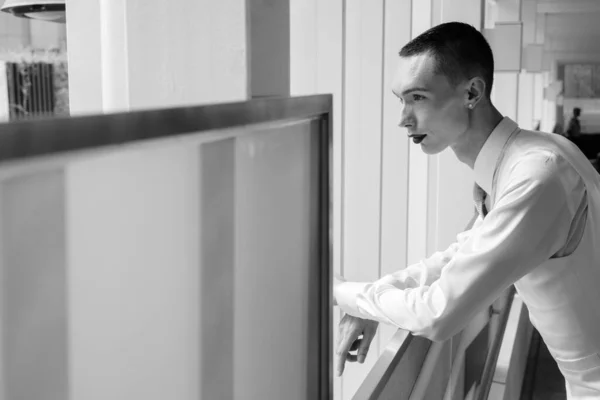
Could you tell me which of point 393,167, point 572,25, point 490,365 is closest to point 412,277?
point 490,365

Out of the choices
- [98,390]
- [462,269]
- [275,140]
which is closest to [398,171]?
[462,269]

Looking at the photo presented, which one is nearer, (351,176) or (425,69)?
(425,69)

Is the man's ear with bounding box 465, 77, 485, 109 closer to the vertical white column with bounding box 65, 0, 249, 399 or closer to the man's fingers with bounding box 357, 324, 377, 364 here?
the man's fingers with bounding box 357, 324, 377, 364

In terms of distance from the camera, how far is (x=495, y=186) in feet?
5.83

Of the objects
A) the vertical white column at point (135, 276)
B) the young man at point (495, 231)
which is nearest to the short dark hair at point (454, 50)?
the young man at point (495, 231)

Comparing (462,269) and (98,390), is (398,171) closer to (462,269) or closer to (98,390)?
(462,269)

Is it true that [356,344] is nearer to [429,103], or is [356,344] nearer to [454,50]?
[429,103]

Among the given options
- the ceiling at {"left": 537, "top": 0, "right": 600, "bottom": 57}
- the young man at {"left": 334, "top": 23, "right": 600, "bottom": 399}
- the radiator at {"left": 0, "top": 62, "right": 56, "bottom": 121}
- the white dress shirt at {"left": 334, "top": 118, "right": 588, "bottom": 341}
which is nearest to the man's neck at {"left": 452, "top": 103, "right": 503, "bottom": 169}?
the young man at {"left": 334, "top": 23, "right": 600, "bottom": 399}

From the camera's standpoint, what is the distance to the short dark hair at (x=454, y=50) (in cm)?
174

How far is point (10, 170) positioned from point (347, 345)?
4.52 feet

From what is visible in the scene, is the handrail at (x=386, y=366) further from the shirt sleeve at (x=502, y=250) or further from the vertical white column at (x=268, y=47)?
the vertical white column at (x=268, y=47)

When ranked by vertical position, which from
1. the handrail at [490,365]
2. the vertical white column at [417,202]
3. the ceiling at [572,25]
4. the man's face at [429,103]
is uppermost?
the ceiling at [572,25]

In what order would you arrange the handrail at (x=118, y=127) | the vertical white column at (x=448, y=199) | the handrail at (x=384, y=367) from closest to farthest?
the handrail at (x=118, y=127), the handrail at (x=384, y=367), the vertical white column at (x=448, y=199)

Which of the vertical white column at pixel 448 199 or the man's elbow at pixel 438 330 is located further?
the vertical white column at pixel 448 199
